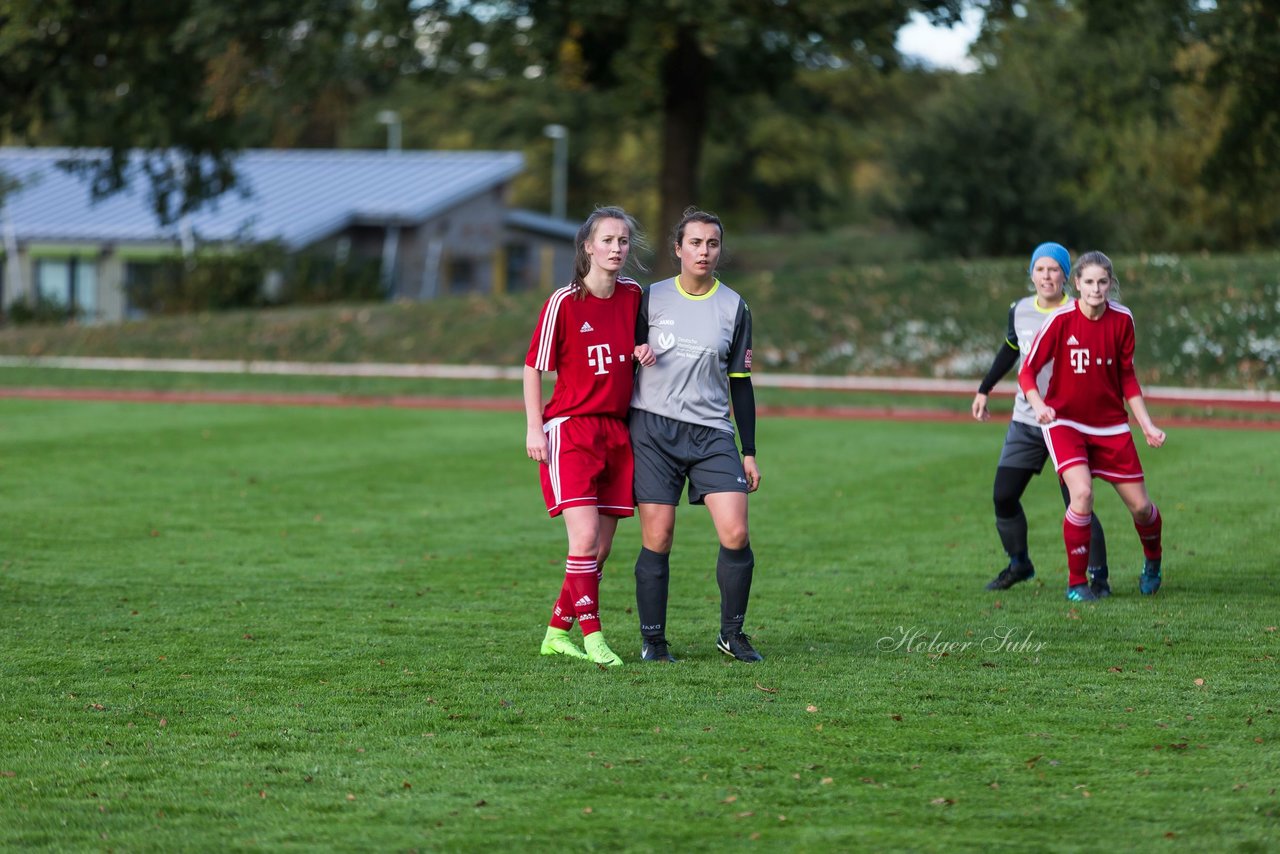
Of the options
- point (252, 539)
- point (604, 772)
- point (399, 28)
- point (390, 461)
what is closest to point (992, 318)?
point (399, 28)

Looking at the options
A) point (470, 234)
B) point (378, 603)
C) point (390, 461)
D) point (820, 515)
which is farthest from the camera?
point (470, 234)

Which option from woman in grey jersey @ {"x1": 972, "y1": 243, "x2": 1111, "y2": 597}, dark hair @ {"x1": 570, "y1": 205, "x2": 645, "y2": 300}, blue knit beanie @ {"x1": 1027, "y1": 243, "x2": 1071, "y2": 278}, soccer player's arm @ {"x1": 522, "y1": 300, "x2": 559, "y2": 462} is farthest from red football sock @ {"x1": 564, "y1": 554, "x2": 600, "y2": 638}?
blue knit beanie @ {"x1": 1027, "y1": 243, "x2": 1071, "y2": 278}

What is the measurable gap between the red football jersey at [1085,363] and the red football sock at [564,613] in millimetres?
2756

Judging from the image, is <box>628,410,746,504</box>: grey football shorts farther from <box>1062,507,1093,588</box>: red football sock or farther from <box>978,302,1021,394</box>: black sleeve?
<box>978,302,1021,394</box>: black sleeve

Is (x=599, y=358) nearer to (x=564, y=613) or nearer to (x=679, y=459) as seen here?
(x=679, y=459)

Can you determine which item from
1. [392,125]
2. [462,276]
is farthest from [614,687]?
[392,125]

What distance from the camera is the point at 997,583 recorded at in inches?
357

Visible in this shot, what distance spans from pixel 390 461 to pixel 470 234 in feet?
104

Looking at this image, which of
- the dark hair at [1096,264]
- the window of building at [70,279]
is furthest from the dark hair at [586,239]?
the window of building at [70,279]

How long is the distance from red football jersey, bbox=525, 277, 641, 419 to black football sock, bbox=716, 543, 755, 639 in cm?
76

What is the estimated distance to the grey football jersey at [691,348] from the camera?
6.87 m

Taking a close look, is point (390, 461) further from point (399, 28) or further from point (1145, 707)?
point (399, 28)

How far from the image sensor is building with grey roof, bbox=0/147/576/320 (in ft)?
141

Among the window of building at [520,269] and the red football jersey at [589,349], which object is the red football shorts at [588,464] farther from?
the window of building at [520,269]
